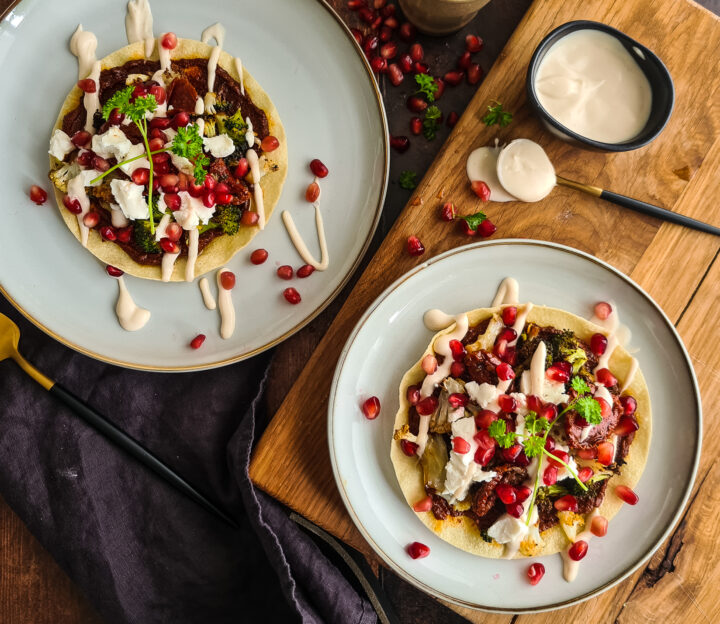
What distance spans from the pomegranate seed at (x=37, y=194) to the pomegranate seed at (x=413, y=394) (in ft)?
6.28

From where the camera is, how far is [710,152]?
2793mm

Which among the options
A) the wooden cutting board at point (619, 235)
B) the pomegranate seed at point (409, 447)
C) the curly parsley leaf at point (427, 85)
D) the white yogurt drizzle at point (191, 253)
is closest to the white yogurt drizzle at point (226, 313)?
the white yogurt drizzle at point (191, 253)

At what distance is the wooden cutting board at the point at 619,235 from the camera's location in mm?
2783

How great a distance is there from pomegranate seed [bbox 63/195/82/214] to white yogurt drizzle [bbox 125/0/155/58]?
746 millimetres

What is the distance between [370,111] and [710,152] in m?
1.56

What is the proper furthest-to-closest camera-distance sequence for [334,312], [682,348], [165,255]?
[334,312]
[165,255]
[682,348]

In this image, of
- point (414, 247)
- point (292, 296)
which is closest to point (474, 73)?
point (414, 247)

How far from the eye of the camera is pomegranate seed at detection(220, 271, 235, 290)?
2881 mm

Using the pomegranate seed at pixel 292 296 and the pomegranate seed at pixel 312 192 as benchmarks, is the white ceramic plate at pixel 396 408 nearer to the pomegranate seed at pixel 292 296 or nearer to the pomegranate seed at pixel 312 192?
the pomegranate seed at pixel 292 296

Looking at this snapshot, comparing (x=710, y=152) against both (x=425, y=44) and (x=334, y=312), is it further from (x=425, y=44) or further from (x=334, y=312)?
(x=334, y=312)

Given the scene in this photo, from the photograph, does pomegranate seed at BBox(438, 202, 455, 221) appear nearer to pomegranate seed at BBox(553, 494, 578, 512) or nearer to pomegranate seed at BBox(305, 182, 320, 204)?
pomegranate seed at BBox(305, 182, 320, 204)

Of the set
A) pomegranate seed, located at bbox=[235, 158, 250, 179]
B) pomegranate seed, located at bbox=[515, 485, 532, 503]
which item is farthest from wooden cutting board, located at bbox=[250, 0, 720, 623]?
pomegranate seed, located at bbox=[235, 158, 250, 179]

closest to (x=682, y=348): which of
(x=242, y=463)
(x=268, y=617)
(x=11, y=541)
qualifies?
(x=242, y=463)

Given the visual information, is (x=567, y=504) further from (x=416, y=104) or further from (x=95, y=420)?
(x=95, y=420)
